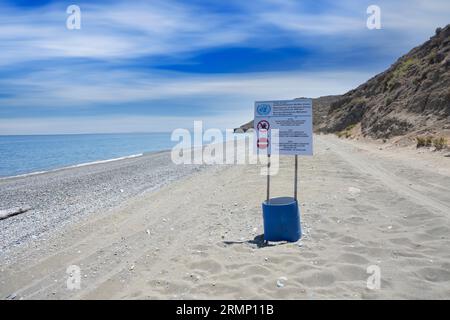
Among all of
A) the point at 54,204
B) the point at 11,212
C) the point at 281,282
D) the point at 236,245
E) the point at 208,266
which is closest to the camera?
the point at 281,282

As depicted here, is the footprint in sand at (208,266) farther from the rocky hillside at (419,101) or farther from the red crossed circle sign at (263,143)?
the rocky hillside at (419,101)

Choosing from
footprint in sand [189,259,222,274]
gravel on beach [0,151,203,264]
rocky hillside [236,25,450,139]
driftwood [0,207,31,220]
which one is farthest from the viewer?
rocky hillside [236,25,450,139]

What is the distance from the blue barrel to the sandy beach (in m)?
0.20

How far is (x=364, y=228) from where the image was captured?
6.98 metres

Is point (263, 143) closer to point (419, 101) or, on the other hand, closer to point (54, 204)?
point (54, 204)

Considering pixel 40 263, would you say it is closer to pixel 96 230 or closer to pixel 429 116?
pixel 96 230

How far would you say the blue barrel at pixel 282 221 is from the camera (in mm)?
6391

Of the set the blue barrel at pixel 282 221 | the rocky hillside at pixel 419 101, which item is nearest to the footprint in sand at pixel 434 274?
the blue barrel at pixel 282 221

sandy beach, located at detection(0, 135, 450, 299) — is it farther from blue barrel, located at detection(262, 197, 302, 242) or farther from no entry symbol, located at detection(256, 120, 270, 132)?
no entry symbol, located at detection(256, 120, 270, 132)

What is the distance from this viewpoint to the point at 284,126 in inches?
251

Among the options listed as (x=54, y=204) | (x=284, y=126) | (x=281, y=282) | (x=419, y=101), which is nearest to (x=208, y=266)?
(x=281, y=282)

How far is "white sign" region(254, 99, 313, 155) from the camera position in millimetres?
6215

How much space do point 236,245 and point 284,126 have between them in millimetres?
2279

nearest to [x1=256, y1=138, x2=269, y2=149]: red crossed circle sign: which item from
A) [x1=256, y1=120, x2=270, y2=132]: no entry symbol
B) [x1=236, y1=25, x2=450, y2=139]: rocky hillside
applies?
[x1=256, y1=120, x2=270, y2=132]: no entry symbol
